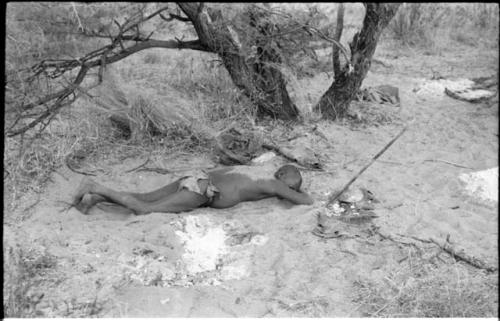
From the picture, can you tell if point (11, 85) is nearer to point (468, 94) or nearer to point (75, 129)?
point (75, 129)

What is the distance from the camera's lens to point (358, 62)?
5.37 m

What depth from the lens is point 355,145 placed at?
5.13 meters

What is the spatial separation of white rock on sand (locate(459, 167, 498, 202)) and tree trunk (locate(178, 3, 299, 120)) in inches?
70.2

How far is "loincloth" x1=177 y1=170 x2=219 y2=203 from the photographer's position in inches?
153

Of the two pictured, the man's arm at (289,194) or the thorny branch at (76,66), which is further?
the man's arm at (289,194)

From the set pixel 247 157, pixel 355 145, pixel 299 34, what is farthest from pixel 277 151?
pixel 299 34

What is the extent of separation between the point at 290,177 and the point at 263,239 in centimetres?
71

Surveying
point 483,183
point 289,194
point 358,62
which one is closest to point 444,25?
point 358,62

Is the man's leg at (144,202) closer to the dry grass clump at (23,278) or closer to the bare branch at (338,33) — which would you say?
the dry grass clump at (23,278)

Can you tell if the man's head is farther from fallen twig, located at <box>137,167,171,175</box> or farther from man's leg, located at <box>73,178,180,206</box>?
fallen twig, located at <box>137,167,171,175</box>

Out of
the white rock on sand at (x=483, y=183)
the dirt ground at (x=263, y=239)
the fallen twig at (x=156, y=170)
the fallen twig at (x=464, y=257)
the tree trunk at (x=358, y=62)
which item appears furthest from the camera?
the tree trunk at (x=358, y=62)

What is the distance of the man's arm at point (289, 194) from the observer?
13.4ft

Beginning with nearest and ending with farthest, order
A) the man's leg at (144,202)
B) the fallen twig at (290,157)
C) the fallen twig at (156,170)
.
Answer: the man's leg at (144,202) < the fallen twig at (156,170) < the fallen twig at (290,157)

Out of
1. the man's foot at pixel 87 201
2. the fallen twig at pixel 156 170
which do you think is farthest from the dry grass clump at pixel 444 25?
the man's foot at pixel 87 201
